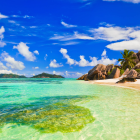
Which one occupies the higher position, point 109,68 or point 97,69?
point 109,68

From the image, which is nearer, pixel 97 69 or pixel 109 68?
pixel 97 69

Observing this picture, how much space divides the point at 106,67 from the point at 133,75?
698 inches

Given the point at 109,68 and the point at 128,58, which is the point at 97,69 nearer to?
the point at 109,68

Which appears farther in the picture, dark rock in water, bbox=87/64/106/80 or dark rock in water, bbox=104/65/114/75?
dark rock in water, bbox=104/65/114/75

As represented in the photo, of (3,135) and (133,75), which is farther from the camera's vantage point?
(133,75)

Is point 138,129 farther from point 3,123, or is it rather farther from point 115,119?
point 3,123

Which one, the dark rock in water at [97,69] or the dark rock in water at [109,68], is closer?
the dark rock in water at [97,69]

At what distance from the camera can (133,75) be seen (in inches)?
1189

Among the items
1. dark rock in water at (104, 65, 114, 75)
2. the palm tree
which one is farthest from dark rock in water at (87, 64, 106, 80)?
the palm tree

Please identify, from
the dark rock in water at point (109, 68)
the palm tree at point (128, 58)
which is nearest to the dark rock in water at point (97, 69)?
the dark rock in water at point (109, 68)

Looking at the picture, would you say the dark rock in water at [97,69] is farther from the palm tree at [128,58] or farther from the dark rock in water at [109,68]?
the palm tree at [128,58]

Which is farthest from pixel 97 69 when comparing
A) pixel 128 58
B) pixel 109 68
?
pixel 128 58

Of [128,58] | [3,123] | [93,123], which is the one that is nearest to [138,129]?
[93,123]

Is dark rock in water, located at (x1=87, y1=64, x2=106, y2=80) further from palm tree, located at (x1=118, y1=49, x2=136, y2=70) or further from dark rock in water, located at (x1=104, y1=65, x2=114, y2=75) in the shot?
palm tree, located at (x1=118, y1=49, x2=136, y2=70)
